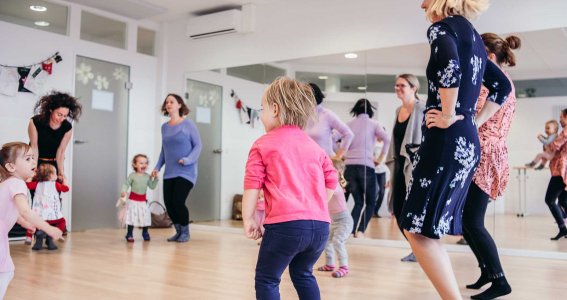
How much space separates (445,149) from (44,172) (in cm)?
369

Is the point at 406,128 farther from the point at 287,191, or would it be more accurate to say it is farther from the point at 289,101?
the point at 287,191

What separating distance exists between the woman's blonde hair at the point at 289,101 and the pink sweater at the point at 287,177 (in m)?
0.06

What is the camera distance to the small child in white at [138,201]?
16.9 ft

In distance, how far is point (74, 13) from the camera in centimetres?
623

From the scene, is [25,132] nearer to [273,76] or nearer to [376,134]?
[273,76]

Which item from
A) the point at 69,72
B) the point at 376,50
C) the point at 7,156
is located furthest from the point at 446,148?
the point at 69,72

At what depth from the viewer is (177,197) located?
17.0ft

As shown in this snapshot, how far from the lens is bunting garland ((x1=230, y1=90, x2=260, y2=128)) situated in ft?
21.0

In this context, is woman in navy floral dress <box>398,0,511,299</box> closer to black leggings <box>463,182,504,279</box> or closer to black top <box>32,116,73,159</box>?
black leggings <box>463,182,504,279</box>

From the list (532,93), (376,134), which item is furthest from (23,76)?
(532,93)

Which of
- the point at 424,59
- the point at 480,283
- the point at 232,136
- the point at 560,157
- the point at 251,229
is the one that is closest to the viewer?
the point at 251,229

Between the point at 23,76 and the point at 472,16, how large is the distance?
4.96 metres

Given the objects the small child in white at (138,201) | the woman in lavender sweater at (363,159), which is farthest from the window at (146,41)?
the woman in lavender sweater at (363,159)

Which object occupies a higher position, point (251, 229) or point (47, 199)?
point (251, 229)
